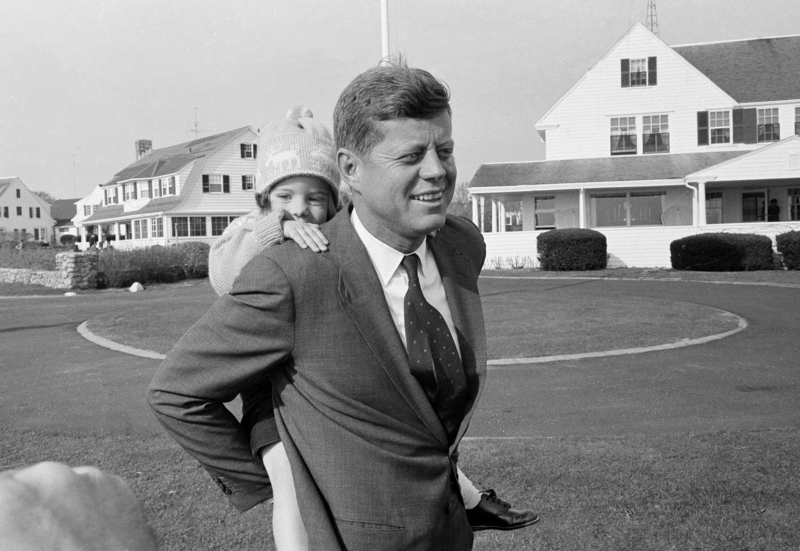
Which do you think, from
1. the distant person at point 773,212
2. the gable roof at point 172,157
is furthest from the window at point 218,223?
the distant person at point 773,212

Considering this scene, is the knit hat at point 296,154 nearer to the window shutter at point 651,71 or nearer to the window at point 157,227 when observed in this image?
the window shutter at point 651,71

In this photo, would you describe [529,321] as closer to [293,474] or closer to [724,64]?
[293,474]

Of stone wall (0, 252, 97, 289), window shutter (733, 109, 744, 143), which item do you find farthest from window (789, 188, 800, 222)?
stone wall (0, 252, 97, 289)

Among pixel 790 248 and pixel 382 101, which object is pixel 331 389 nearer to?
pixel 382 101

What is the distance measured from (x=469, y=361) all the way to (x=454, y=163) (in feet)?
1.89

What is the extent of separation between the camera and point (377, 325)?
2043 millimetres

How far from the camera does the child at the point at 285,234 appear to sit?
7.32 feet

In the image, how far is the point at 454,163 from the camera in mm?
2234

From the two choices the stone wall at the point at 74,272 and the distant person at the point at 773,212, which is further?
the distant person at the point at 773,212

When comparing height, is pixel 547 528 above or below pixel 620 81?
below

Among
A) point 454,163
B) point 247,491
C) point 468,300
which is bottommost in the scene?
point 247,491

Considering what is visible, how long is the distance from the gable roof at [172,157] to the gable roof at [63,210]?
4507 cm

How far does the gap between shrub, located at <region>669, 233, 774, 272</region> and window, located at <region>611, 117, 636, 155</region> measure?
27.7 ft

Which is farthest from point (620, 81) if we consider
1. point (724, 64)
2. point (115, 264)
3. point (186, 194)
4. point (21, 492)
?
point (21, 492)
